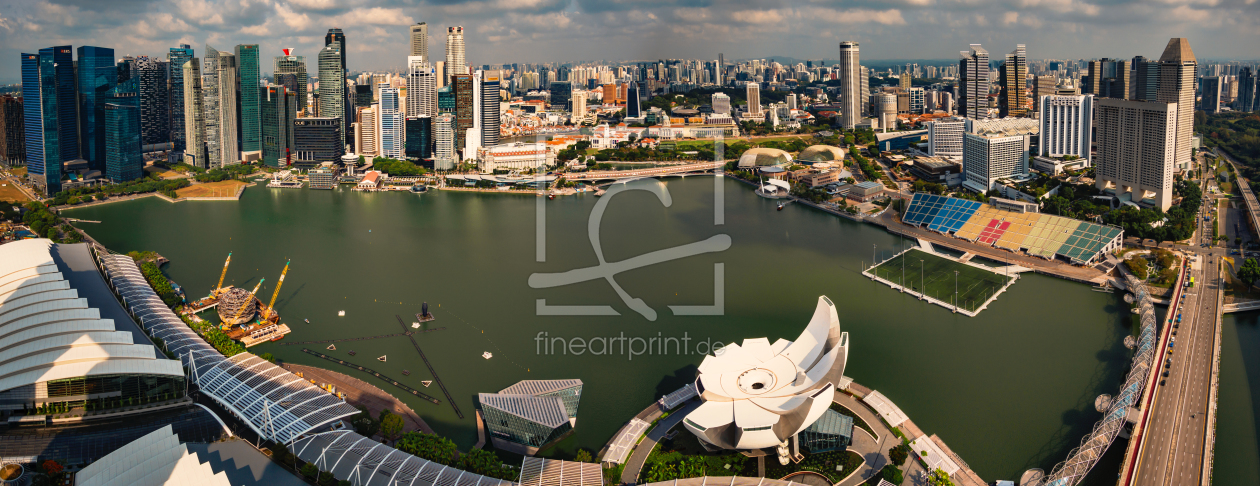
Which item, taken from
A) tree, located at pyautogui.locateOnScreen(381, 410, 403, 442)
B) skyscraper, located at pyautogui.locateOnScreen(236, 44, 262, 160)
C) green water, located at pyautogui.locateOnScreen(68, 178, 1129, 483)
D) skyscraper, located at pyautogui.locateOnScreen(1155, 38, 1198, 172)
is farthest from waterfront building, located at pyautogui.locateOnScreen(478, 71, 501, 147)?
tree, located at pyautogui.locateOnScreen(381, 410, 403, 442)

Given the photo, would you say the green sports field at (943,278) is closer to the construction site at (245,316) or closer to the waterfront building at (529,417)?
the waterfront building at (529,417)

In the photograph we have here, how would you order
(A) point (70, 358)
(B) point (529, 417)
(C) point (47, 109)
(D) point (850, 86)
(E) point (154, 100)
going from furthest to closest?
(D) point (850, 86), (E) point (154, 100), (C) point (47, 109), (A) point (70, 358), (B) point (529, 417)

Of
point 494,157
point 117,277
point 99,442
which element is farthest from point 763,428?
point 494,157

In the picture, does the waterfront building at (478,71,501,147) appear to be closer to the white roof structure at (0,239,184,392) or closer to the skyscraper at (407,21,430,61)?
the skyscraper at (407,21,430,61)

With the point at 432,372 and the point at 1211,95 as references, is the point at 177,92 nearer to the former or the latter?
the point at 432,372

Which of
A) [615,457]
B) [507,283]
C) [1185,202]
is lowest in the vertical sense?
[615,457]

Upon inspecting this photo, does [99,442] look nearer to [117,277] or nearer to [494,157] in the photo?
[117,277]

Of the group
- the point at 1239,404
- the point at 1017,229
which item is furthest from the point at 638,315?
the point at 1017,229
